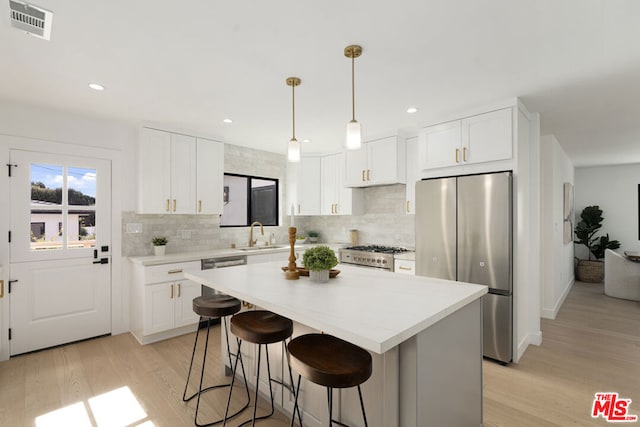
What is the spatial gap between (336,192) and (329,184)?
195 mm

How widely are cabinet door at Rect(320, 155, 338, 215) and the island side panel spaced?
316 cm

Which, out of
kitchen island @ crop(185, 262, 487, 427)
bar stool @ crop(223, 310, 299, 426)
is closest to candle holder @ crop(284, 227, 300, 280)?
kitchen island @ crop(185, 262, 487, 427)

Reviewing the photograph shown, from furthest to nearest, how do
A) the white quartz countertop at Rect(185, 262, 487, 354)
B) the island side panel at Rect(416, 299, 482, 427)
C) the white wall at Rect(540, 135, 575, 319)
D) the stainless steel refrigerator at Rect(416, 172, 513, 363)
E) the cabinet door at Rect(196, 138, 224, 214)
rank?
1. the white wall at Rect(540, 135, 575, 319)
2. the cabinet door at Rect(196, 138, 224, 214)
3. the stainless steel refrigerator at Rect(416, 172, 513, 363)
4. the island side panel at Rect(416, 299, 482, 427)
5. the white quartz countertop at Rect(185, 262, 487, 354)

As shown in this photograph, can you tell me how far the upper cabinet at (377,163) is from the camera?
404cm

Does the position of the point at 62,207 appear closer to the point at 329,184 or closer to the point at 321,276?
the point at 321,276

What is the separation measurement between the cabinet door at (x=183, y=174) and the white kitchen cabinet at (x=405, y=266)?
2608 mm

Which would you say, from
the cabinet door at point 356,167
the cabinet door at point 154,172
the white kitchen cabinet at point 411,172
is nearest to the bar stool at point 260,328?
the cabinet door at point 154,172

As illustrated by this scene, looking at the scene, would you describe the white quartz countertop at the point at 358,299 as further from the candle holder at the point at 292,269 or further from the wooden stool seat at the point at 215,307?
the wooden stool seat at the point at 215,307

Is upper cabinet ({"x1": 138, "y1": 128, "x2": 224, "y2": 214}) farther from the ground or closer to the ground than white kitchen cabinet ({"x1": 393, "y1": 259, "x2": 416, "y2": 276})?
farther from the ground

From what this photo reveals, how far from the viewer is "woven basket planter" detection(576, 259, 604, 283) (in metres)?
6.32

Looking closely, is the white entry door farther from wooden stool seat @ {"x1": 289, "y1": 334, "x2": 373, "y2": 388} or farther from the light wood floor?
wooden stool seat @ {"x1": 289, "y1": 334, "x2": 373, "y2": 388}

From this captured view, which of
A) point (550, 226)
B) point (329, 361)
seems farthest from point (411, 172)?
point (329, 361)

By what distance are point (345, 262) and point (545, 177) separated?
2928mm

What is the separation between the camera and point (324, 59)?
2.16 m
